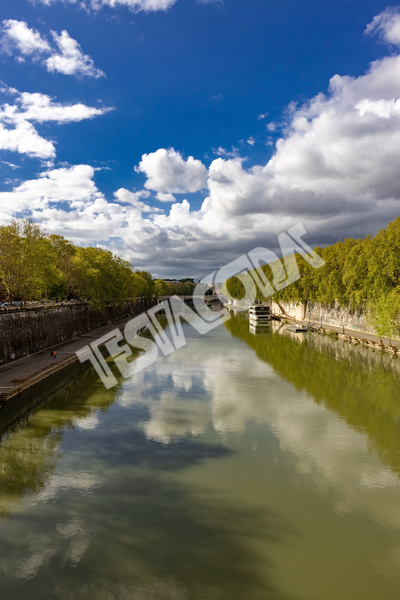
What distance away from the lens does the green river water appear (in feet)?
29.7

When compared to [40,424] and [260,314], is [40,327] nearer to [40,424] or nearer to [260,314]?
[40,424]

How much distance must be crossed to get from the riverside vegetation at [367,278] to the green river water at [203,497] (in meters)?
17.1

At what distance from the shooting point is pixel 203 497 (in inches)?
501

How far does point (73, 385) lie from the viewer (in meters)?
28.9

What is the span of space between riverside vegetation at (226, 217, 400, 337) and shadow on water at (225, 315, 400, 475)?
512 cm

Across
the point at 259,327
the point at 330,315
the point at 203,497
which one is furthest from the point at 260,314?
the point at 203,497

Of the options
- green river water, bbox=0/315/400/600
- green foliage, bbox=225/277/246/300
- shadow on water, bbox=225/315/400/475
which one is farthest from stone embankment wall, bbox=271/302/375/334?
green foliage, bbox=225/277/246/300

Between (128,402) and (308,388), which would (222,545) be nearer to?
(128,402)

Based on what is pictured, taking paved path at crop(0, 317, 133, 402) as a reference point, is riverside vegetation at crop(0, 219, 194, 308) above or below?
above

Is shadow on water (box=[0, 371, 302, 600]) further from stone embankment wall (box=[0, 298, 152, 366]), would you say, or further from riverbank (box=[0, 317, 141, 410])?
stone embankment wall (box=[0, 298, 152, 366])

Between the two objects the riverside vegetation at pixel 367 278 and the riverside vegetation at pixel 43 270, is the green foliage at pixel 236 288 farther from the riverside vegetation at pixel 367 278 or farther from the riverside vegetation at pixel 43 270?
the riverside vegetation at pixel 43 270

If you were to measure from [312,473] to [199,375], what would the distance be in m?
18.2

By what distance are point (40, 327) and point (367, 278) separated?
4207 centimetres

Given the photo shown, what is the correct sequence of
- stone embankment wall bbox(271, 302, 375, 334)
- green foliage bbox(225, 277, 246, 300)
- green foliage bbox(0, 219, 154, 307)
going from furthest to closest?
green foliage bbox(225, 277, 246, 300) < stone embankment wall bbox(271, 302, 375, 334) < green foliage bbox(0, 219, 154, 307)
